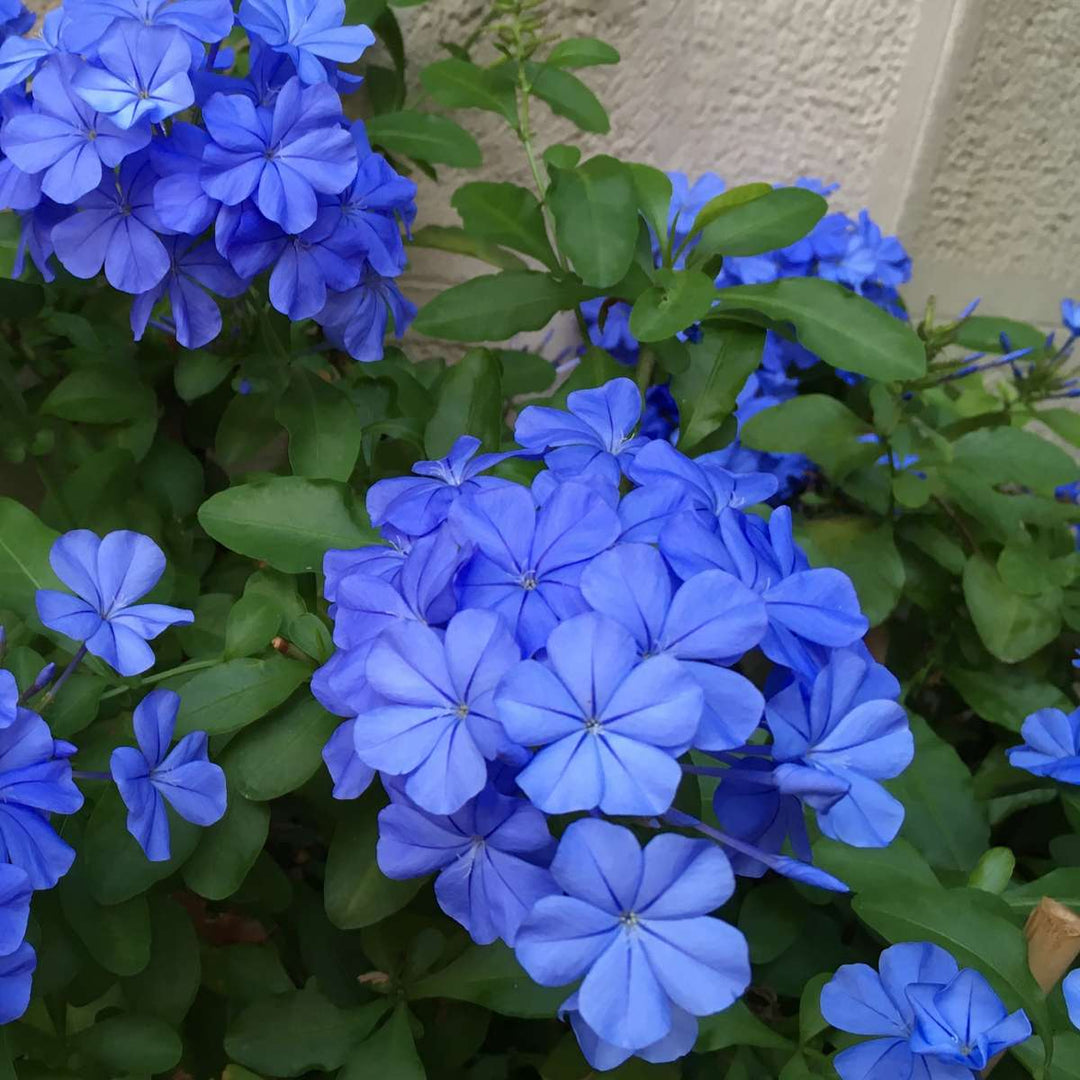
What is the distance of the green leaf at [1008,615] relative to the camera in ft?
2.83

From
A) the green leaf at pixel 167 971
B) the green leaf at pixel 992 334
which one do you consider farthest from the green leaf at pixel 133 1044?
the green leaf at pixel 992 334

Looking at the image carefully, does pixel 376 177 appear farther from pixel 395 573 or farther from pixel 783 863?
pixel 783 863

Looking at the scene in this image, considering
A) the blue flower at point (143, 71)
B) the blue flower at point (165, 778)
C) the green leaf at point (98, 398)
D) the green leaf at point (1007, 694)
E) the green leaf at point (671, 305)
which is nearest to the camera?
the blue flower at point (165, 778)

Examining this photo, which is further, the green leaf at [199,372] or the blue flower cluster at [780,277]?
the blue flower cluster at [780,277]

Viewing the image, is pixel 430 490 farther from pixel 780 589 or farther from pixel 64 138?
pixel 64 138

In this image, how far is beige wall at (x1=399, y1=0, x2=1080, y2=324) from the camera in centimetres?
110

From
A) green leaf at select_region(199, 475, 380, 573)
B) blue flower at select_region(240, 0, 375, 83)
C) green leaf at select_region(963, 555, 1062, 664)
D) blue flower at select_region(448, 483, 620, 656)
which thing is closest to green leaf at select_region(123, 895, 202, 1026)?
green leaf at select_region(199, 475, 380, 573)

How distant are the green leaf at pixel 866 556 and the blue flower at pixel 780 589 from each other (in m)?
0.36

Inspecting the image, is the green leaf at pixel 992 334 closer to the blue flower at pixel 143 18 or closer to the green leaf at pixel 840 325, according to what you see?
the green leaf at pixel 840 325

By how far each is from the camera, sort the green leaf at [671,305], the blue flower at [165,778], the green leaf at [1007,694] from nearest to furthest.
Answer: the blue flower at [165,778] < the green leaf at [671,305] < the green leaf at [1007,694]

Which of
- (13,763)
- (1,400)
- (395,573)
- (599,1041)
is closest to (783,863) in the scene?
(599,1041)

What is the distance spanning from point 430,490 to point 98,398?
0.43m

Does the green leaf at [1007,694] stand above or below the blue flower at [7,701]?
below

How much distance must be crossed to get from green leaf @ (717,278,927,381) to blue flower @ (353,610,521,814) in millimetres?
427
